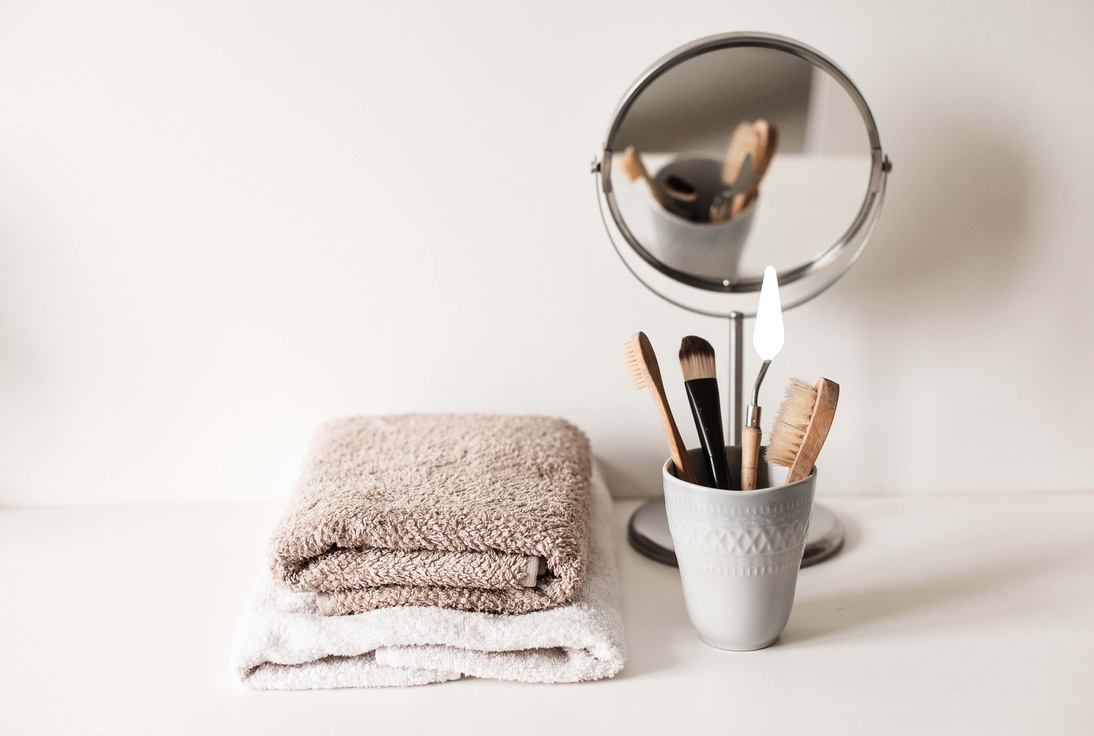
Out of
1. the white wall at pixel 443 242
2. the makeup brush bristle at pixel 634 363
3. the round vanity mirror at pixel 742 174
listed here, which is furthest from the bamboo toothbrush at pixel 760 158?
the makeup brush bristle at pixel 634 363

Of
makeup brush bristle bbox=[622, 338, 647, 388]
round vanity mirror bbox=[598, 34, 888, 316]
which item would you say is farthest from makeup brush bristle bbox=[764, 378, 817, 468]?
round vanity mirror bbox=[598, 34, 888, 316]

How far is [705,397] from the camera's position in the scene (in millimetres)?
626

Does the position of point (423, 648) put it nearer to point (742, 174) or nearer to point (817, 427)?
point (817, 427)

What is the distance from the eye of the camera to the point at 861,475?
91 cm

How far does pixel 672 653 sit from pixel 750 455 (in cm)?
16

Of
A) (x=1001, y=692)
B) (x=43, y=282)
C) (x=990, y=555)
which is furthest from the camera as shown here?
(x=43, y=282)

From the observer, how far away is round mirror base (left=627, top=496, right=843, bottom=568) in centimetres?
76

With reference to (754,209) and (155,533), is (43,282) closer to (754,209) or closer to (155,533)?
(155,533)

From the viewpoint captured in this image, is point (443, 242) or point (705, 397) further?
point (443, 242)

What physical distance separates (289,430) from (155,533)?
0.17 metres

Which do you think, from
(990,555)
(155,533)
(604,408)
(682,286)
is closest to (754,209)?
(682,286)

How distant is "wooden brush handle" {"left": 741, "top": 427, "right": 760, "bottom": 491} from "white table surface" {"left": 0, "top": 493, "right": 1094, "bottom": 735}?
0.42 feet

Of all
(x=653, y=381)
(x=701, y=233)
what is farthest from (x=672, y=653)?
(x=701, y=233)

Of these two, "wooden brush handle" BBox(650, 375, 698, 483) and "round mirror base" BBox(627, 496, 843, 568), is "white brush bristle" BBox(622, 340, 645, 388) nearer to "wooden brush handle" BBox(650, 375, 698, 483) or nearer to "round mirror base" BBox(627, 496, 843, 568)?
"wooden brush handle" BBox(650, 375, 698, 483)
